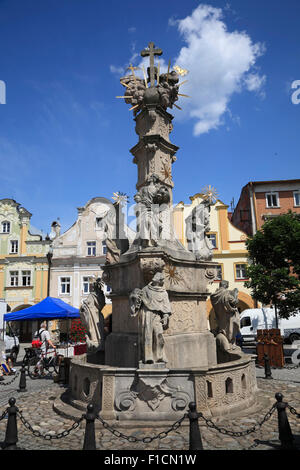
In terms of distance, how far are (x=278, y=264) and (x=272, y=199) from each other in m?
14.1

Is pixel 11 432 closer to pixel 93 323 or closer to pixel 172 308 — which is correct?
pixel 93 323

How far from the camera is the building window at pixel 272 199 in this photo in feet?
98.2

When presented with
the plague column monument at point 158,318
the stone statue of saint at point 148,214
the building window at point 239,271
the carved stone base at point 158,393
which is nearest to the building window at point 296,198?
the building window at point 239,271

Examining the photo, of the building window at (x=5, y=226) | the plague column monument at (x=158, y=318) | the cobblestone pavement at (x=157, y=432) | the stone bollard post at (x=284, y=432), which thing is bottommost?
the cobblestone pavement at (x=157, y=432)

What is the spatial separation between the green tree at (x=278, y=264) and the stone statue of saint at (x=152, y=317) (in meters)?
11.5

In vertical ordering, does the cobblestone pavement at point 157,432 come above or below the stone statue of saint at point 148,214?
below

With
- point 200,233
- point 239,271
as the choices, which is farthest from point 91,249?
point 200,233

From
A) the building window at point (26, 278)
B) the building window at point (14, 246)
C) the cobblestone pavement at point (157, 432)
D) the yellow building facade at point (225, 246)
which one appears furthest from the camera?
the building window at point (14, 246)

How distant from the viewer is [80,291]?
29422 mm

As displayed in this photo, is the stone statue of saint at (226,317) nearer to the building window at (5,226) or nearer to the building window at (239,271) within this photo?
the building window at (239,271)

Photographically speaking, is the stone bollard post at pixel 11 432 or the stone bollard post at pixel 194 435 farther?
the stone bollard post at pixel 11 432

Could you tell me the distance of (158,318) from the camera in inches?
237
